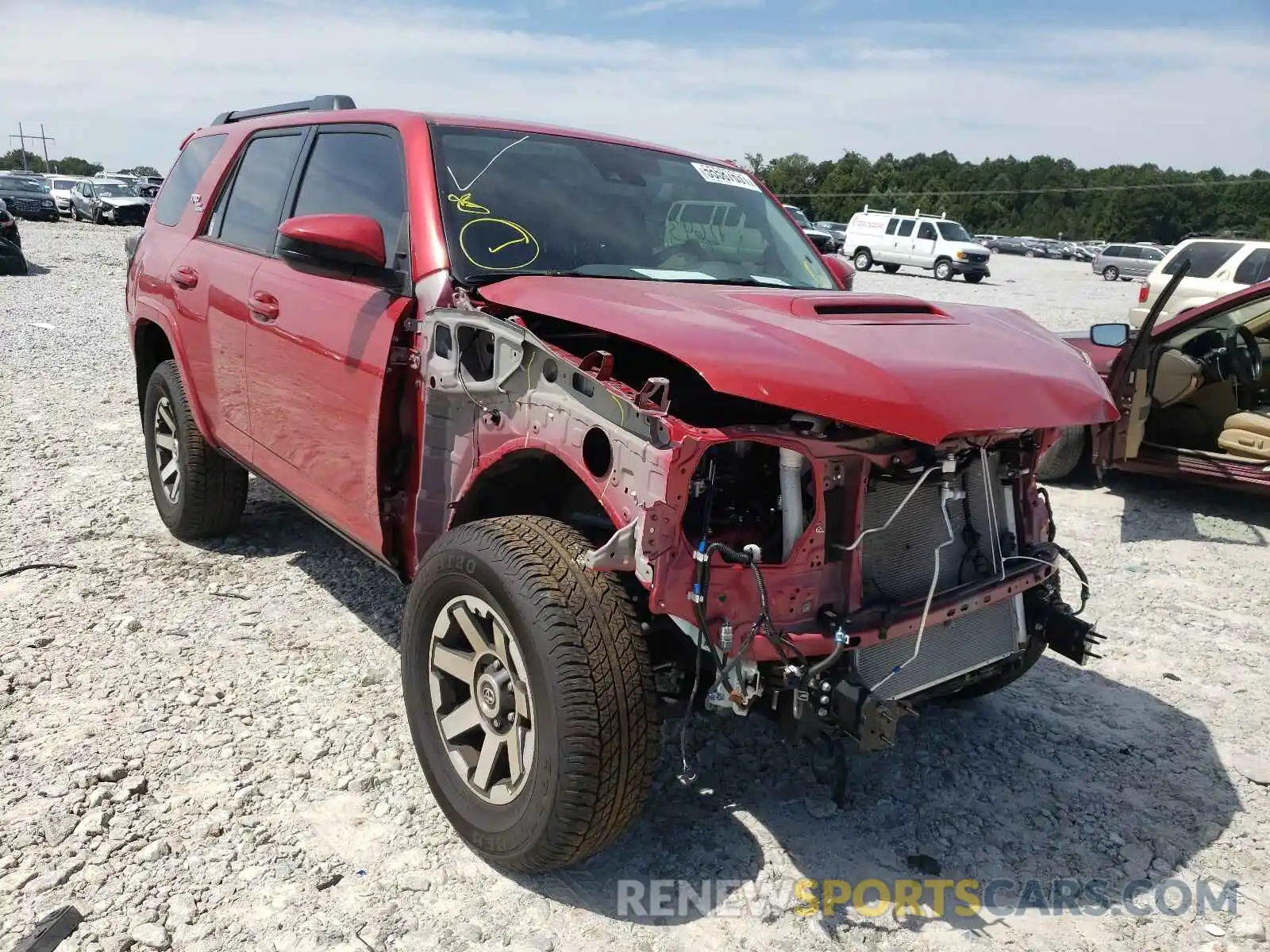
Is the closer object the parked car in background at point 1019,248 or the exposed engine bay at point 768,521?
the exposed engine bay at point 768,521

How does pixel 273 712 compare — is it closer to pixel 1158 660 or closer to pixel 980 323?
pixel 980 323

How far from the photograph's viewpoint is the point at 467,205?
3141 millimetres

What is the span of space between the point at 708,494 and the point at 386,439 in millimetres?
1231

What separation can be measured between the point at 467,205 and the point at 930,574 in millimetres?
1844

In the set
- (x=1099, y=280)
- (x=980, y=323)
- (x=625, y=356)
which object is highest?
(x=980, y=323)

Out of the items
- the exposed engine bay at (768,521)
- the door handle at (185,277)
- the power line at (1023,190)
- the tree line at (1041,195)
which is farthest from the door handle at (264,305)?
the power line at (1023,190)

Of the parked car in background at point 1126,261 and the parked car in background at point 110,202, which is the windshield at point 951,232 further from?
the parked car in background at point 110,202

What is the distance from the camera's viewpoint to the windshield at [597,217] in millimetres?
3113

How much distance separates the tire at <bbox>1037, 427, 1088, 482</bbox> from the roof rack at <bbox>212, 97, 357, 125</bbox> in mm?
4887

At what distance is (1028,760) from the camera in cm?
330

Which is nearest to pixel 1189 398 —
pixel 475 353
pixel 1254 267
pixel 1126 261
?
pixel 475 353

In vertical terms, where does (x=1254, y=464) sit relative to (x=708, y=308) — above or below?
below

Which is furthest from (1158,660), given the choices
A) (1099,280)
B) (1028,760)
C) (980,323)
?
(1099,280)

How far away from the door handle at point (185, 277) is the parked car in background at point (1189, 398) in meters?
4.82
